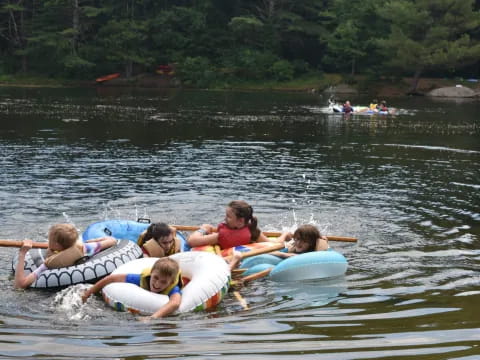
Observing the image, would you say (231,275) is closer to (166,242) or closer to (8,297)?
(166,242)

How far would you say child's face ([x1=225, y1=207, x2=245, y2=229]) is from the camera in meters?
9.50

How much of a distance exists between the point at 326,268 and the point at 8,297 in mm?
3873

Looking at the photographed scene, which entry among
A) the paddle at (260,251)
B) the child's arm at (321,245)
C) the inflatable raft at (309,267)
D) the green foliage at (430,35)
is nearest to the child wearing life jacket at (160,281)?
the paddle at (260,251)

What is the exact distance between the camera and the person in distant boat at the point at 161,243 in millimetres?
9055

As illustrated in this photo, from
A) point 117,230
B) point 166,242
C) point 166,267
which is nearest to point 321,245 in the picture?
point 166,242

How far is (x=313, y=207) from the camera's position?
13.4m

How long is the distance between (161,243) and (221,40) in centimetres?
5356

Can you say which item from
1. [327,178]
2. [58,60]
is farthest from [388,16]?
[327,178]

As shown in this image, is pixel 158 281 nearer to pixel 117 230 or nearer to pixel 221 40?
pixel 117 230

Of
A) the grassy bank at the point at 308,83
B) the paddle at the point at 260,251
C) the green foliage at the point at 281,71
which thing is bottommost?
the paddle at the point at 260,251

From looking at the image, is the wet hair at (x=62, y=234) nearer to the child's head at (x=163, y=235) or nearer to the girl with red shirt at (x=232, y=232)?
the child's head at (x=163, y=235)

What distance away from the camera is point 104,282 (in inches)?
315

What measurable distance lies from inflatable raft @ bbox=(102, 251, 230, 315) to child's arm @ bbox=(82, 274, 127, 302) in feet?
0.23

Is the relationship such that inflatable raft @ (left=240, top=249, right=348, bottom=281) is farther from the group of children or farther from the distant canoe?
the distant canoe
